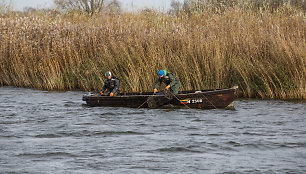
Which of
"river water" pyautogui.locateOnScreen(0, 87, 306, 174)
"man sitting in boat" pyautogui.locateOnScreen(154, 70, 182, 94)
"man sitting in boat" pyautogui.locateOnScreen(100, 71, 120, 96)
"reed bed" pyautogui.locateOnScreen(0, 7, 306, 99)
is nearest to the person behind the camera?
"river water" pyautogui.locateOnScreen(0, 87, 306, 174)

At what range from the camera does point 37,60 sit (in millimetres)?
22328

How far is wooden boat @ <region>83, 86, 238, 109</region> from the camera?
15273 mm

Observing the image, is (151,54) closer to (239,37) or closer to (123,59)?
(123,59)

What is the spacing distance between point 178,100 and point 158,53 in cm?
307

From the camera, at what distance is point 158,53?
18094 millimetres

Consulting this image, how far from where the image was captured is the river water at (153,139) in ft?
30.0

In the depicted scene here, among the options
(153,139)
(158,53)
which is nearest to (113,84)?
(158,53)

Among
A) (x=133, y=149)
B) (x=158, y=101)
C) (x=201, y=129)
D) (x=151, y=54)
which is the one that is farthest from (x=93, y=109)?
(x=133, y=149)

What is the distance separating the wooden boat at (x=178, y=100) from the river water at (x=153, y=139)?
0.25 meters

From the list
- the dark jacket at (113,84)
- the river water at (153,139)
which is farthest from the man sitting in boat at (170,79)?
the dark jacket at (113,84)

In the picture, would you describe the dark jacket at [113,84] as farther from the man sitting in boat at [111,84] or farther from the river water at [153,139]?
the river water at [153,139]

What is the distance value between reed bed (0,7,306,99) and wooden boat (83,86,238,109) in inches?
77.0

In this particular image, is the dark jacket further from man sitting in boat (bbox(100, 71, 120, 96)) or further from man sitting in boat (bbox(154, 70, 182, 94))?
man sitting in boat (bbox(154, 70, 182, 94))

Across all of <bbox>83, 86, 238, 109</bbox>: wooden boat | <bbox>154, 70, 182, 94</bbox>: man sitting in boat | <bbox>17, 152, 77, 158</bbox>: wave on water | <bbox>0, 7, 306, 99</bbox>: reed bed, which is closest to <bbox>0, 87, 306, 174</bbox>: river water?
<bbox>17, 152, 77, 158</bbox>: wave on water
